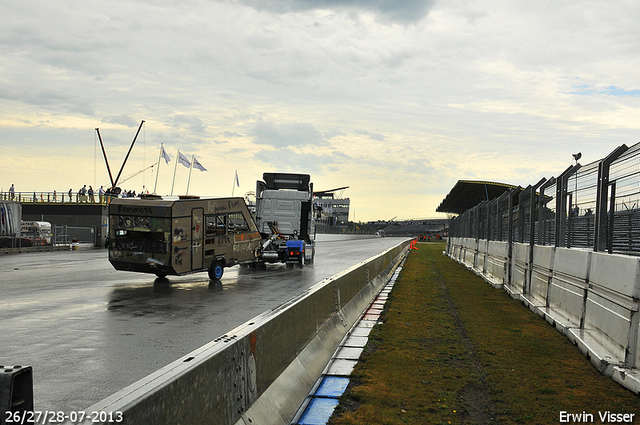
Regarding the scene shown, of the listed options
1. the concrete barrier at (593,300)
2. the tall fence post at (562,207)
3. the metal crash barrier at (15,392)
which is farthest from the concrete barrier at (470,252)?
the metal crash barrier at (15,392)

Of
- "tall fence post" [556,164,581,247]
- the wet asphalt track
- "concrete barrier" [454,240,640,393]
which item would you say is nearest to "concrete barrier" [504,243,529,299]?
"concrete barrier" [454,240,640,393]

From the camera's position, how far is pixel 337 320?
9000mm

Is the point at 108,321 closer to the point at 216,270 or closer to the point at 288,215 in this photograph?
the point at 216,270

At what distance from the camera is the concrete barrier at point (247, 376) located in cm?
Result: 304

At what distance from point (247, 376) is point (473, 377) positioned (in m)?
3.17

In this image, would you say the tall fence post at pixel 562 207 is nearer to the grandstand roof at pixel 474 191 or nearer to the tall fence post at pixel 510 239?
the tall fence post at pixel 510 239

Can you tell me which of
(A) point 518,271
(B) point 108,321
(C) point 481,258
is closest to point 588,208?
(A) point 518,271

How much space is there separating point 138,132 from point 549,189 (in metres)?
128

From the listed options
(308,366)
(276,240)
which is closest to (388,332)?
(308,366)

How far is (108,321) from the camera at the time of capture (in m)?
10.4

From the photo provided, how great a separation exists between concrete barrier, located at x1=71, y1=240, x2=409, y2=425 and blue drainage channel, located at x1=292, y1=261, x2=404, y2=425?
0.33 ft

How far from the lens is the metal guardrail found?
766 cm

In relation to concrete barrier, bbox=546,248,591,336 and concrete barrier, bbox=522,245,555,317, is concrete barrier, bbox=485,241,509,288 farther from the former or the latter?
concrete barrier, bbox=546,248,591,336

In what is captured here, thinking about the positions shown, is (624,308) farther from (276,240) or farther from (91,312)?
(276,240)
